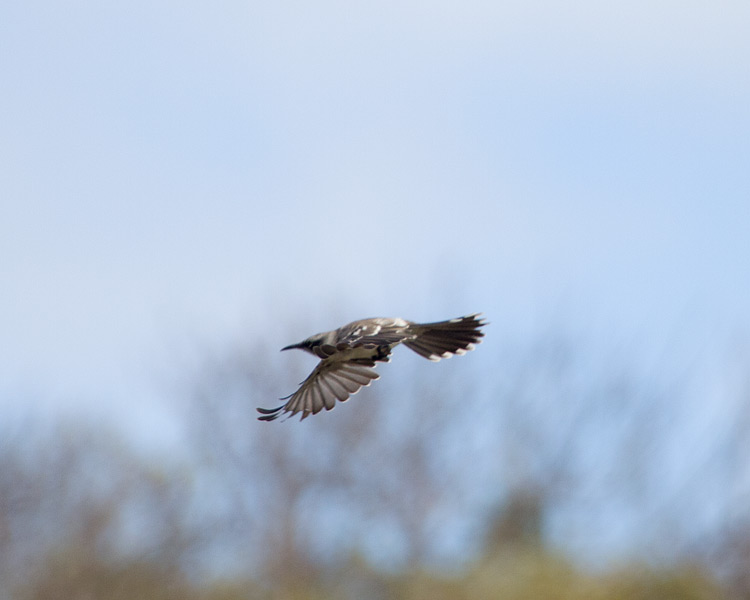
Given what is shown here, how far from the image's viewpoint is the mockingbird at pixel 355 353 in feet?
30.0

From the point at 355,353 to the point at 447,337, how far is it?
865 millimetres

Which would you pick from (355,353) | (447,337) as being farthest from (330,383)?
(447,337)

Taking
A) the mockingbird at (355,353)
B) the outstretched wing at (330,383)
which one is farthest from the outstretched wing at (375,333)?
the outstretched wing at (330,383)

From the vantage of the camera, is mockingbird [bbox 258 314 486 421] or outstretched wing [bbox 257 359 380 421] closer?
mockingbird [bbox 258 314 486 421]

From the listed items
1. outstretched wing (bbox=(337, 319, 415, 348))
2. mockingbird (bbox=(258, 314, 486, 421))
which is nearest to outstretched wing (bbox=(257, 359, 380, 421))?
mockingbird (bbox=(258, 314, 486, 421))

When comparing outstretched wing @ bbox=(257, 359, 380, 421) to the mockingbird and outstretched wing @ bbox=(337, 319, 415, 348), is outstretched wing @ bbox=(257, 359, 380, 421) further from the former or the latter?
outstretched wing @ bbox=(337, 319, 415, 348)

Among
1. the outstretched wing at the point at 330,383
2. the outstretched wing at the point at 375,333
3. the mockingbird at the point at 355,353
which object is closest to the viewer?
the outstretched wing at the point at 375,333

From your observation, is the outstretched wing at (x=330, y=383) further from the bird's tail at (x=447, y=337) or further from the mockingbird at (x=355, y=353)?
the bird's tail at (x=447, y=337)

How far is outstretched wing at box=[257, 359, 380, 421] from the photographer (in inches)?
376

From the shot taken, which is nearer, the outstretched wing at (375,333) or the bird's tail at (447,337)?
the outstretched wing at (375,333)

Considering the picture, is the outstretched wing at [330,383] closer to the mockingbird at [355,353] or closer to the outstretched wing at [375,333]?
the mockingbird at [355,353]

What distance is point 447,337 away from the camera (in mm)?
9766

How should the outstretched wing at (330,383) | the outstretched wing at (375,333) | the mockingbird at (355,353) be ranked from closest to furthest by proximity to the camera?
the outstretched wing at (375,333)
the mockingbird at (355,353)
the outstretched wing at (330,383)

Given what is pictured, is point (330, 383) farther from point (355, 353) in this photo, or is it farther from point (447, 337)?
point (447, 337)
